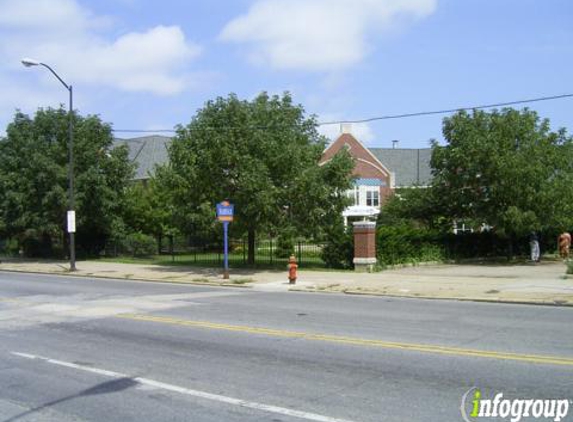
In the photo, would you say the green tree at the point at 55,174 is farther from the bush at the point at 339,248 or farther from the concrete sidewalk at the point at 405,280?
the bush at the point at 339,248

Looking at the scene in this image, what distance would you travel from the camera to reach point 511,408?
19.9 ft

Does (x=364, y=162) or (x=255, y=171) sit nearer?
(x=255, y=171)

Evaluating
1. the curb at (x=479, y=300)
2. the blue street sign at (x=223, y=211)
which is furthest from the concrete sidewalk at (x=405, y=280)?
the blue street sign at (x=223, y=211)

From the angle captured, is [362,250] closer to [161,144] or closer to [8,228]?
[8,228]

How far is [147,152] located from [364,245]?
41602 millimetres

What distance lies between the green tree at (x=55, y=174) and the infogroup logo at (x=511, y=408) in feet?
95.7

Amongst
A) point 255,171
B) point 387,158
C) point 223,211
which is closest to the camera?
point 223,211

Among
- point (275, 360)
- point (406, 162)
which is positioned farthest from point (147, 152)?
point (275, 360)

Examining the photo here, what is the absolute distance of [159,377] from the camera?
25.2 feet

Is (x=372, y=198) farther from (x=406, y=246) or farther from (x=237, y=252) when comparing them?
(x=406, y=246)

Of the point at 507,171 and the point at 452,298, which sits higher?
the point at 507,171

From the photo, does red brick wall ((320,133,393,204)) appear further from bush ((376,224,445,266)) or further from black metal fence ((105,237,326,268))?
bush ((376,224,445,266))

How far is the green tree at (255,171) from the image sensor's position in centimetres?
2441

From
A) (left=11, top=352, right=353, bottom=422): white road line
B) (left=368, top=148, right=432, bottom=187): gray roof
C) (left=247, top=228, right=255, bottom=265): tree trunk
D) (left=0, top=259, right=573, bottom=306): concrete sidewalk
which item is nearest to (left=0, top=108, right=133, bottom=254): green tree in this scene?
(left=0, top=259, right=573, bottom=306): concrete sidewalk
